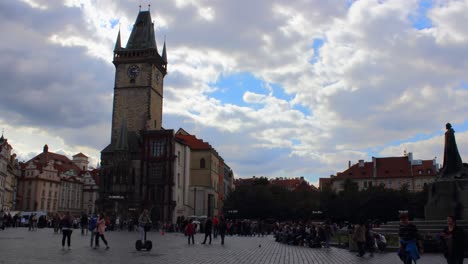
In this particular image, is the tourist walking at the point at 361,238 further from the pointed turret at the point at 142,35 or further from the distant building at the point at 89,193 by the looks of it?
the distant building at the point at 89,193

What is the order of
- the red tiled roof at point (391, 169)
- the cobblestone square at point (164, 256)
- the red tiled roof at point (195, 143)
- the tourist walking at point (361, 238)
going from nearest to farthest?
1. the cobblestone square at point (164, 256)
2. the tourist walking at point (361, 238)
3. the red tiled roof at point (195, 143)
4. the red tiled roof at point (391, 169)

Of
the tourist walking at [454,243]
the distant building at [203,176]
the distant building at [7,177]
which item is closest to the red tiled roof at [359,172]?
the distant building at [203,176]

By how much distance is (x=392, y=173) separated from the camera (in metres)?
115

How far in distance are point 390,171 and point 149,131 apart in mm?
62236

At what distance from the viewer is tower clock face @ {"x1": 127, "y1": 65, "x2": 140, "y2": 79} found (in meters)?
86.5

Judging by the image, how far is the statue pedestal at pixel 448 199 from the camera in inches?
1001

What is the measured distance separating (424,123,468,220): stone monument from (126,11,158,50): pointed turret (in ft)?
222

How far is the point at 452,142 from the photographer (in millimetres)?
26531

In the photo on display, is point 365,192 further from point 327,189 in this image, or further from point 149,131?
point 149,131

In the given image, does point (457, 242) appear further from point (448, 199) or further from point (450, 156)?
point (450, 156)

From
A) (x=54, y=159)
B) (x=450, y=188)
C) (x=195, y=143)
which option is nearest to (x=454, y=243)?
(x=450, y=188)

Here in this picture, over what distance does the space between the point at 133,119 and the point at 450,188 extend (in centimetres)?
6563

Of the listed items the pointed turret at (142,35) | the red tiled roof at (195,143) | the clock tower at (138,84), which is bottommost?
the red tiled roof at (195,143)

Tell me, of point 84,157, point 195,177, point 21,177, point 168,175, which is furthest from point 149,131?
point 84,157
